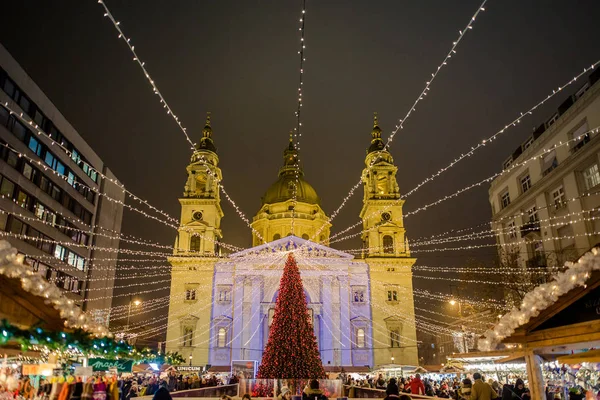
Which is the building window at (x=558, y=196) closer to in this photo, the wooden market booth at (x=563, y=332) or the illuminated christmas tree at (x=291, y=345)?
the illuminated christmas tree at (x=291, y=345)

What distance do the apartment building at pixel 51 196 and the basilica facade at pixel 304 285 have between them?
7.81m

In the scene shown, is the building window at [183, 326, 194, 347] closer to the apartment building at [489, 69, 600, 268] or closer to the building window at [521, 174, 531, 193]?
the apartment building at [489, 69, 600, 268]

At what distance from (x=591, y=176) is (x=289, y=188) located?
4358cm

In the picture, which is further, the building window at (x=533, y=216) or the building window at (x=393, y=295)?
the building window at (x=393, y=295)

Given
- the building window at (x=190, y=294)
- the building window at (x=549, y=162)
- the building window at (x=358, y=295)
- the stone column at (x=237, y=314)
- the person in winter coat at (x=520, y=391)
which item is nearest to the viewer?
the person in winter coat at (x=520, y=391)

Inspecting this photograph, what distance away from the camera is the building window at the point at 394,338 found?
47.5m

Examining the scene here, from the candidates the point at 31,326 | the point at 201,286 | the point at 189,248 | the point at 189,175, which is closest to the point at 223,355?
the point at 201,286

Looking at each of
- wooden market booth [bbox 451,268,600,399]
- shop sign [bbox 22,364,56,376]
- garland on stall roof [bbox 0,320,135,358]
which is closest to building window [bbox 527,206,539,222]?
wooden market booth [bbox 451,268,600,399]

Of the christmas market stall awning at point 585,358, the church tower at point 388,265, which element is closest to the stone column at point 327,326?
the church tower at point 388,265

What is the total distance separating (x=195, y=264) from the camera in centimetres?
4894

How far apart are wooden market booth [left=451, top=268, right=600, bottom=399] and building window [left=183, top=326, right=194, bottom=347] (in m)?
41.8

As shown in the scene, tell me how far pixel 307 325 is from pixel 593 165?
15.3m

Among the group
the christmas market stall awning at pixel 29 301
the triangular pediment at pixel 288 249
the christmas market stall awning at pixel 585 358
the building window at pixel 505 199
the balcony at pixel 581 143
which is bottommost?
the christmas market stall awning at pixel 585 358

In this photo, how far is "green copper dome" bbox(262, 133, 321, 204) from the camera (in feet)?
207
